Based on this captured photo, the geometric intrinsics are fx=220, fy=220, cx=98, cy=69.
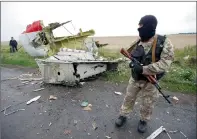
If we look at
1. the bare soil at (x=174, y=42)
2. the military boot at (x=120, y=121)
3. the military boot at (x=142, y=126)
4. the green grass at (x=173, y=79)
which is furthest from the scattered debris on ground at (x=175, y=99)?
the bare soil at (x=174, y=42)

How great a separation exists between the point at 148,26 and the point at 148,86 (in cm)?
98

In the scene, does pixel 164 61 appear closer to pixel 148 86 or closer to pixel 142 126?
pixel 148 86

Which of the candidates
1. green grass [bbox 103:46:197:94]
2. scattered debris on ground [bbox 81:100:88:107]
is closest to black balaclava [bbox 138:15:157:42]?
scattered debris on ground [bbox 81:100:88:107]

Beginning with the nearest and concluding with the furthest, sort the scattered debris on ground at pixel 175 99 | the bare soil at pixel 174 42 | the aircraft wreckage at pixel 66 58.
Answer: the scattered debris on ground at pixel 175 99, the aircraft wreckage at pixel 66 58, the bare soil at pixel 174 42

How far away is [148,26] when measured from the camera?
3461 millimetres

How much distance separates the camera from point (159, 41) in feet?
11.2

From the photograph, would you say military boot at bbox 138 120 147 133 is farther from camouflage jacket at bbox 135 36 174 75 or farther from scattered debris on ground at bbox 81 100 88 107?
scattered debris on ground at bbox 81 100 88 107

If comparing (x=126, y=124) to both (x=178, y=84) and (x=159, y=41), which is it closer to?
(x=159, y=41)

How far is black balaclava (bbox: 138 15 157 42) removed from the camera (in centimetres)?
346

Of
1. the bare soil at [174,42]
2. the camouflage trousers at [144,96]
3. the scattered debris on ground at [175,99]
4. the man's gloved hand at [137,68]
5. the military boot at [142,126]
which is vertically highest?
the bare soil at [174,42]

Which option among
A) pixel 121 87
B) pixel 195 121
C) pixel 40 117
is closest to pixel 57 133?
pixel 40 117

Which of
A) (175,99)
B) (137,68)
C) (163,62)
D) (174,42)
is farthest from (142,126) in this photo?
(174,42)

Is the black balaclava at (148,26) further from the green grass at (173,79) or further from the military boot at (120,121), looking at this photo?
the green grass at (173,79)

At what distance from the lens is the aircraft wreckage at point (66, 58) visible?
627cm
